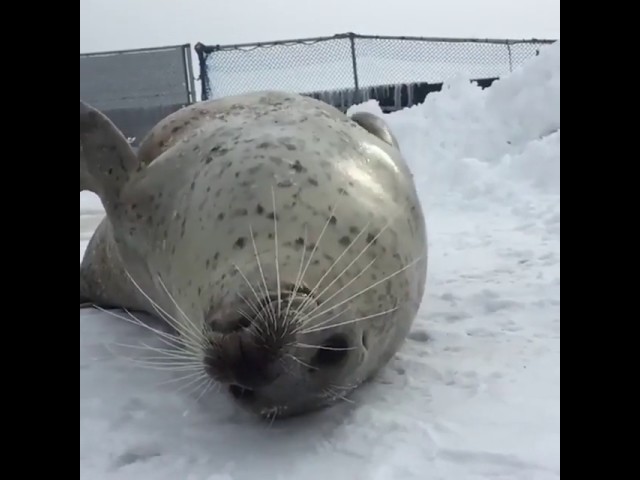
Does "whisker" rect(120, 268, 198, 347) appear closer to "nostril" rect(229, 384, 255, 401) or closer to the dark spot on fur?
"nostril" rect(229, 384, 255, 401)

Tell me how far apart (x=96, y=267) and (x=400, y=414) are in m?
1.99

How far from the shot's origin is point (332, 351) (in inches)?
65.5

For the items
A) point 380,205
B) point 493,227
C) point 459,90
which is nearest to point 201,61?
point 459,90

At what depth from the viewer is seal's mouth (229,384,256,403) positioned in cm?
167

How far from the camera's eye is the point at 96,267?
335 centimetres

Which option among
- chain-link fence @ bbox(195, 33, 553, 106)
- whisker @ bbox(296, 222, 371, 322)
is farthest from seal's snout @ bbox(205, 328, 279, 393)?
chain-link fence @ bbox(195, 33, 553, 106)

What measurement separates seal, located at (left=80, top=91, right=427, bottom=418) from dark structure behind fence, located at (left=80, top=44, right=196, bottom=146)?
6.09 m

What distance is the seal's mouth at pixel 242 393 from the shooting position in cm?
167

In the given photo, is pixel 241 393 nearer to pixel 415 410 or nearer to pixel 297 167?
pixel 415 410

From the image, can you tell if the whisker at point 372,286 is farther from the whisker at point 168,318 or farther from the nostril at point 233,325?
the whisker at point 168,318

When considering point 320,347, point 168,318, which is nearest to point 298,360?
point 320,347

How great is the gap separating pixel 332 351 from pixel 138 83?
7.76 metres
